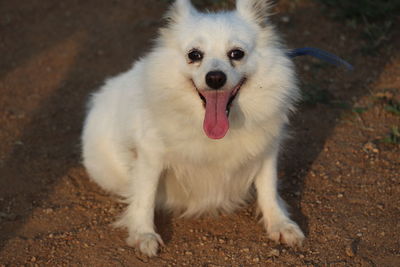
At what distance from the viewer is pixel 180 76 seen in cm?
407

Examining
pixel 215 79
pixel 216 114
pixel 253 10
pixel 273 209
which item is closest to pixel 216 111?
pixel 216 114

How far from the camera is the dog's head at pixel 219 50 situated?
3.89 meters

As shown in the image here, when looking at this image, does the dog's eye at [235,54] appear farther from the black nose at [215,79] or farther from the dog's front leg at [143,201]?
the dog's front leg at [143,201]

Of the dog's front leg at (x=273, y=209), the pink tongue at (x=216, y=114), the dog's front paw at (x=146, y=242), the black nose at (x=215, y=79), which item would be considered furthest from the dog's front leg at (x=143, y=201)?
the dog's front leg at (x=273, y=209)

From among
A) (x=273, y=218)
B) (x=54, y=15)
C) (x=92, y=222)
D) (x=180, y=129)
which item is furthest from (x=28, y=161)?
(x=54, y=15)

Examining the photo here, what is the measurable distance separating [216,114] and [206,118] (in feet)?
0.25

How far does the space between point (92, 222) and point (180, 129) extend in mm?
1157

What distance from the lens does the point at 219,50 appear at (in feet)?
13.1

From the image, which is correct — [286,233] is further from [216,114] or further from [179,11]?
[179,11]

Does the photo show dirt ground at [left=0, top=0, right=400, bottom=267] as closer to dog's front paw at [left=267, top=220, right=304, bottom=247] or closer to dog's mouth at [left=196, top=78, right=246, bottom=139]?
dog's front paw at [left=267, top=220, right=304, bottom=247]

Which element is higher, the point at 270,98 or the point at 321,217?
the point at 270,98

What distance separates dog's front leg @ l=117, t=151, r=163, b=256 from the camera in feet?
13.8

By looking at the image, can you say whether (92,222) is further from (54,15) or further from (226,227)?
(54,15)

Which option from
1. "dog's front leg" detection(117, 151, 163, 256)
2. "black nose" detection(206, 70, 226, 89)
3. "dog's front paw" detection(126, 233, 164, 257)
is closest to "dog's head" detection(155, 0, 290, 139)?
"black nose" detection(206, 70, 226, 89)
